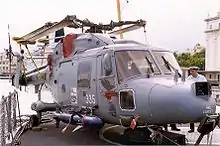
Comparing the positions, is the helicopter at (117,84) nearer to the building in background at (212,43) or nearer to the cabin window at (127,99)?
the cabin window at (127,99)

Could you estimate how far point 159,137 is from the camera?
835cm

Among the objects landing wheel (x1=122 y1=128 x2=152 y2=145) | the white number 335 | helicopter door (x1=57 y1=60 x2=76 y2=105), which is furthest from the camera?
helicopter door (x1=57 y1=60 x2=76 y2=105)

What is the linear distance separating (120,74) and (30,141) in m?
3.22

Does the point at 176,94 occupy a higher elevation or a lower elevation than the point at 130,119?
higher

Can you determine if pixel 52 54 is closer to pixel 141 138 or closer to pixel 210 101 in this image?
pixel 141 138

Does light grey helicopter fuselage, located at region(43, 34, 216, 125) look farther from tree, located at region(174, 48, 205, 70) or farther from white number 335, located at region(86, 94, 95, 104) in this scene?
tree, located at region(174, 48, 205, 70)

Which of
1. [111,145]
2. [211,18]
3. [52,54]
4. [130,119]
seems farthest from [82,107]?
[211,18]

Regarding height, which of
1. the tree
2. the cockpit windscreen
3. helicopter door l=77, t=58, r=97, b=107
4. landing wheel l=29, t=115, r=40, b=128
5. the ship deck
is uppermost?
the tree

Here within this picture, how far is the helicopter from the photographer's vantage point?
7324 millimetres

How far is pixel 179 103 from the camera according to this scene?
7.17 m

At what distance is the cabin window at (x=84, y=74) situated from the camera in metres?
9.42

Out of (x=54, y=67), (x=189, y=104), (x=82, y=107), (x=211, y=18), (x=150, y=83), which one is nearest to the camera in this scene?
(x=189, y=104)

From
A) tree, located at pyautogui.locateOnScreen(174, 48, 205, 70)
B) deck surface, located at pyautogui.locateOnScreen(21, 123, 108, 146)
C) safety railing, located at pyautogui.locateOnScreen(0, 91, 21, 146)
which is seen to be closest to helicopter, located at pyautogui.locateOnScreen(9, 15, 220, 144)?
deck surface, located at pyautogui.locateOnScreen(21, 123, 108, 146)

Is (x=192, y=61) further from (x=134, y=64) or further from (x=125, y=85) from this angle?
(x=125, y=85)
